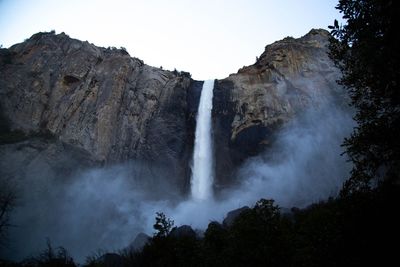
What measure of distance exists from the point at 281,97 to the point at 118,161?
17648 mm

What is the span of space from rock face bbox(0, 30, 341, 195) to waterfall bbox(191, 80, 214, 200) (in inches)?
27.4

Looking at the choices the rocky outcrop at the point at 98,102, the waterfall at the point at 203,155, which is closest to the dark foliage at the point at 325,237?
the waterfall at the point at 203,155

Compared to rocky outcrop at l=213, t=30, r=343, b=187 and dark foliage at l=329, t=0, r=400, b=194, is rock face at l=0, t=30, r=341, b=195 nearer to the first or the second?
rocky outcrop at l=213, t=30, r=343, b=187

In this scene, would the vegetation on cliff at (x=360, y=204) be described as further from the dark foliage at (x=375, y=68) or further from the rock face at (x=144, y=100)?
the rock face at (x=144, y=100)

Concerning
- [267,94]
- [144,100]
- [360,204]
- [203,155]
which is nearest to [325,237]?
[360,204]

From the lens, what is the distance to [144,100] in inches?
1497

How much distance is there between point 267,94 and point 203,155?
9.46 m

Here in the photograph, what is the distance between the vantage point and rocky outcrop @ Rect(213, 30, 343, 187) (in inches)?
1375

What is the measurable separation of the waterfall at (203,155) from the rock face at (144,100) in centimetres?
69

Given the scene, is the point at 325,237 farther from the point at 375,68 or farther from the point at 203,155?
the point at 203,155

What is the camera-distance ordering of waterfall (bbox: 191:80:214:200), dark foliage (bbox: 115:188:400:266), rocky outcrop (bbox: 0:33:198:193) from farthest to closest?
rocky outcrop (bbox: 0:33:198:193) < waterfall (bbox: 191:80:214:200) < dark foliage (bbox: 115:188:400:266)

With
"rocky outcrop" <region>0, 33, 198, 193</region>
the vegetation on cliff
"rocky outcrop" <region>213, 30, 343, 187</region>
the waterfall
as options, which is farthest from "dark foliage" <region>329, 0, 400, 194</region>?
"rocky outcrop" <region>0, 33, 198, 193</region>

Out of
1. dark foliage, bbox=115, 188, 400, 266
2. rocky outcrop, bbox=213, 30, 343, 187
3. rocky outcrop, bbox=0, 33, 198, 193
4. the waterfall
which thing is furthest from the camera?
rocky outcrop, bbox=213, 30, 343, 187

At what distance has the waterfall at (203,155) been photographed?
33188 mm
